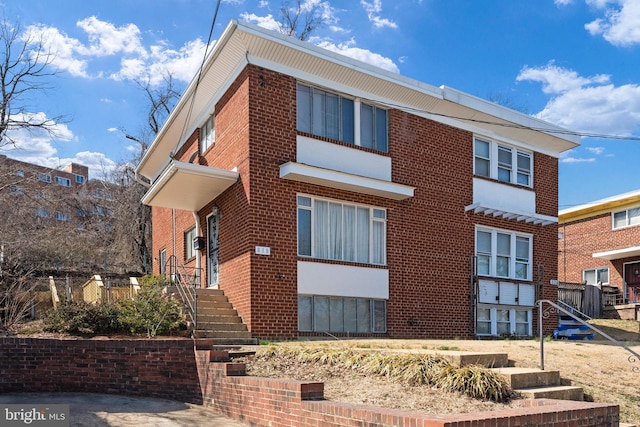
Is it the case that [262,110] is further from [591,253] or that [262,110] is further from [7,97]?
[591,253]

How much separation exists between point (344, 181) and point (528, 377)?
7.89 meters

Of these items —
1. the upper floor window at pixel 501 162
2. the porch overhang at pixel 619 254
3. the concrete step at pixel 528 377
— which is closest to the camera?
the concrete step at pixel 528 377

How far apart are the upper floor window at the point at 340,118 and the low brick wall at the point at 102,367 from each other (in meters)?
6.85

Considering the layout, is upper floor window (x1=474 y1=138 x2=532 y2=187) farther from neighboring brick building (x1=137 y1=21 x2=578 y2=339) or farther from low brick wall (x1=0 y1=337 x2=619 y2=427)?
low brick wall (x1=0 y1=337 x2=619 y2=427)

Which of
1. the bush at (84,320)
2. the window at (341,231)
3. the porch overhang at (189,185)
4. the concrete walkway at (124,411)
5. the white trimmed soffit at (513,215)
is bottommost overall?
the concrete walkway at (124,411)

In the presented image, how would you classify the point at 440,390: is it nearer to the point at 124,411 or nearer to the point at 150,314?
the point at 124,411

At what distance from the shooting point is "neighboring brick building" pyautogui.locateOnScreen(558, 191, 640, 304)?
2981cm

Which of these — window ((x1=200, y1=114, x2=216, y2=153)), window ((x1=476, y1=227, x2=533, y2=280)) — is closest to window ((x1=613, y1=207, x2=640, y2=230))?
window ((x1=476, y1=227, x2=533, y2=280))

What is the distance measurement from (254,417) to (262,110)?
804 centimetres

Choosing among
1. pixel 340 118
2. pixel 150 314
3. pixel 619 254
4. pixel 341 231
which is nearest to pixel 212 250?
pixel 341 231

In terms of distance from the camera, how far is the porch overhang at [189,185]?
14727 mm

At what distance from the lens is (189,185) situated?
620 inches

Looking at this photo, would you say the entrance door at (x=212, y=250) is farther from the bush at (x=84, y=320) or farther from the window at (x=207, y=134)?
the bush at (x=84, y=320)

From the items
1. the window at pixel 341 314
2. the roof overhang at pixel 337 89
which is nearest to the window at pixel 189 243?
the roof overhang at pixel 337 89
